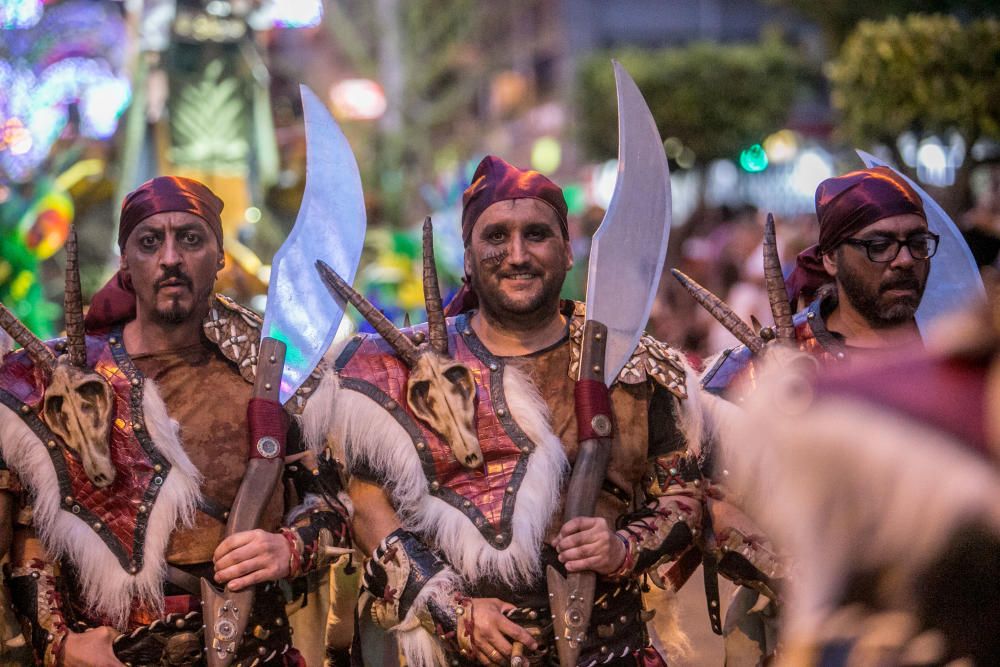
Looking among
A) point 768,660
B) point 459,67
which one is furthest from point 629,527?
point 459,67

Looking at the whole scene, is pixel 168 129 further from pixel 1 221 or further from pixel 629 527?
pixel 629 527

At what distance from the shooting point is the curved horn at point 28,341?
328cm

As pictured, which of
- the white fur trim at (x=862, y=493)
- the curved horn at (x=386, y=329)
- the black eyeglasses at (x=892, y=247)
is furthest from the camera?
the black eyeglasses at (x=892, y=247)

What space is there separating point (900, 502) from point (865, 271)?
2.27m

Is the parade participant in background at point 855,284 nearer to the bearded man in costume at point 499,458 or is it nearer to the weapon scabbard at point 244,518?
the bearded man in costume at point 499,458

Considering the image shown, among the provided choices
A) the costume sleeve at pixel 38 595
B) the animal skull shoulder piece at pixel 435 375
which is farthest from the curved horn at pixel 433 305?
the costume sleeve at pixel 38 595

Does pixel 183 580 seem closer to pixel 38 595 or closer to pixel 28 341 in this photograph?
pixel 38 595

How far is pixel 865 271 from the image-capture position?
3586 millimetres

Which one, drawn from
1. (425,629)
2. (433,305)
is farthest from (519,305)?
(425,629)

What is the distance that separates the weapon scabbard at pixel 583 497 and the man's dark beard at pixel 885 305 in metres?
0.74

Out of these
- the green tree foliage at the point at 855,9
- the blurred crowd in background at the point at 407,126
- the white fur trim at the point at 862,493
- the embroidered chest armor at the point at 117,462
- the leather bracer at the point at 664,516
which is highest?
the green tree foliage at the point at 855,9

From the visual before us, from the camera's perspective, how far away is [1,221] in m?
9.64

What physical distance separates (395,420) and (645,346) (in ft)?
2.24

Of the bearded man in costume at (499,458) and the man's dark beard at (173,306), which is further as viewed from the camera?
the man's dark beard at (173,306)
